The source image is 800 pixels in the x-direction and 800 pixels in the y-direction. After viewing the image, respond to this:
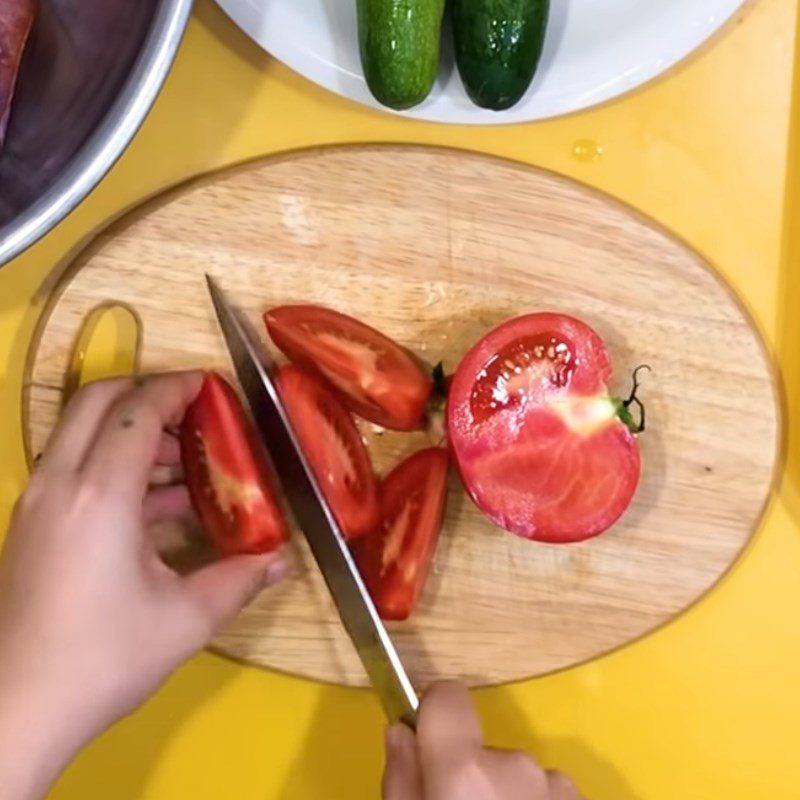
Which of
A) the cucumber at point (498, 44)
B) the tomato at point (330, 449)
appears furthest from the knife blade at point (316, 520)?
the cucumber at point (498, 44)

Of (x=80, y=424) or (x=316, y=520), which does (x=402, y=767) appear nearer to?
(x=316, y=520)

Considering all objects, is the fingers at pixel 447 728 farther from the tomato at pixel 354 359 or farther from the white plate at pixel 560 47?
the white plate at pixel 560 47

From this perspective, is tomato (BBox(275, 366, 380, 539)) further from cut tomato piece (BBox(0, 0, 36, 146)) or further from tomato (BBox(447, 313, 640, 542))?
cut tomato piece (BBox(0, 0, 36, 146))

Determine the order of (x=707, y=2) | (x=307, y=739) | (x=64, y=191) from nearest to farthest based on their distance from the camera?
(x=64, y=191) → (x=707, y=2) → (x=307, y=739)

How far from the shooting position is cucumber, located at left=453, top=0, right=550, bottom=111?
82 cm

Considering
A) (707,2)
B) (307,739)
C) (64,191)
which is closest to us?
(64,191)

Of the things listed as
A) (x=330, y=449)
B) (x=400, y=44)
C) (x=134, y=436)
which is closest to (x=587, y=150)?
(x=400, y=44)

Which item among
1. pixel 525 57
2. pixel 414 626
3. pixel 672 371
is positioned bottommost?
pixel 414 626

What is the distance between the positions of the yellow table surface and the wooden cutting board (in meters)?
0.03

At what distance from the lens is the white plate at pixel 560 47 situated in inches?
34.4

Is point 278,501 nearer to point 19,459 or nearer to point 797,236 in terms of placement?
point 19,459

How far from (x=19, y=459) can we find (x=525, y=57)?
0.51m

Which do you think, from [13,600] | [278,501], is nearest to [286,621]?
[278,501]

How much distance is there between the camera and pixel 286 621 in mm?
943
